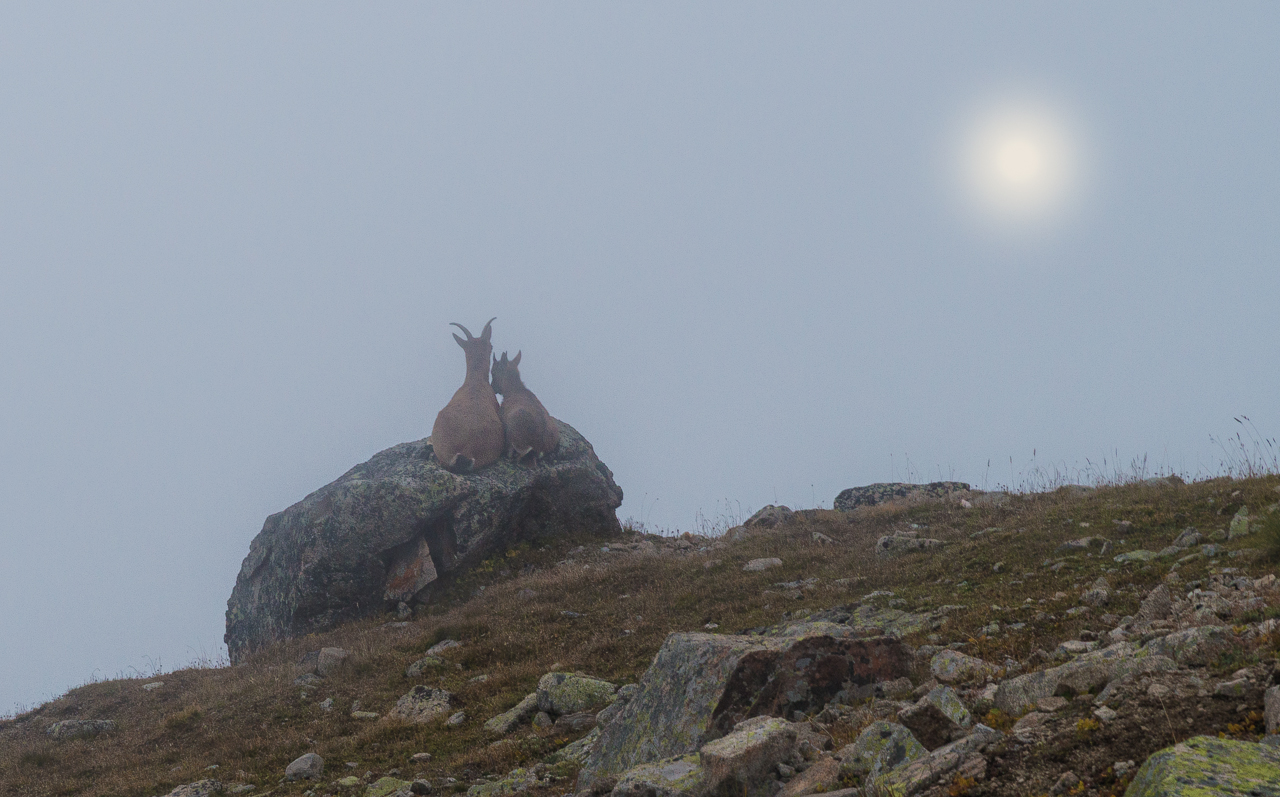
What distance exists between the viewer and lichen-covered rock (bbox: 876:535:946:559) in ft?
46.0

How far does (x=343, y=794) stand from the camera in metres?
8.45

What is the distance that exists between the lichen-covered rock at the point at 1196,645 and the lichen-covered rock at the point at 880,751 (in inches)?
65.7

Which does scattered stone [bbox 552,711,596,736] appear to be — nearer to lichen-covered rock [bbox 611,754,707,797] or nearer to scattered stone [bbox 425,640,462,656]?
lichen-covered rock [bbox 611,754,707,797]

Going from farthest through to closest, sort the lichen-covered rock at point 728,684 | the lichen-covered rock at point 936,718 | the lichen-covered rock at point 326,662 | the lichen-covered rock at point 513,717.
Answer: the lichen-covered rock at point 326,662 → the lichen-covered rock at point 513,717 → the lichen-covered rock at point 728,684 → the lichen-covered rock at point 936,718

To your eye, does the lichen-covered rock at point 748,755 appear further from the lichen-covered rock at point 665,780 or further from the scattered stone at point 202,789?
the scattered stone at point 202,789

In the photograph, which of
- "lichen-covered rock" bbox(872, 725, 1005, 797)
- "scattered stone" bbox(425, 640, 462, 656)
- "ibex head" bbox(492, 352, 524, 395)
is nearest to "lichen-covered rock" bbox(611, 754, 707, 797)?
"lichen-covered rock" bbox(872, 725, 1005, 797)

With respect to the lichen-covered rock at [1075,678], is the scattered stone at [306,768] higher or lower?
lower

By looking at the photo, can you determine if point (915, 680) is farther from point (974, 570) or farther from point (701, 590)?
point (701, 590)

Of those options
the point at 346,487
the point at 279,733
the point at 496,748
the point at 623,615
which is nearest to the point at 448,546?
the point at 346,487

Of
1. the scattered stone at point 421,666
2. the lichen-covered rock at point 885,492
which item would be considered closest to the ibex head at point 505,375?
the lichen-covered rock at point 885,492

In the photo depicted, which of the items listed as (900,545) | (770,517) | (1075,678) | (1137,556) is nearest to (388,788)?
(1075,678)

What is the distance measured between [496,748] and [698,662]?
3116 mm

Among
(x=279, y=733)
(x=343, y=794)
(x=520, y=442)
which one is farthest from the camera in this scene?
(x=520, y=442)

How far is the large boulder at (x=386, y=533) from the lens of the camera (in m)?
18.9
